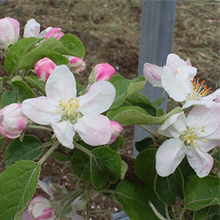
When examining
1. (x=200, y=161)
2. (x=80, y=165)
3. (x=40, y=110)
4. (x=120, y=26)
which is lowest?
(x=120, y=26)

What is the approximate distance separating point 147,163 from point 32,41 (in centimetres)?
36

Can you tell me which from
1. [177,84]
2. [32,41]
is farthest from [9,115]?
[177,84]

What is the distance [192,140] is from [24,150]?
34 centimetres

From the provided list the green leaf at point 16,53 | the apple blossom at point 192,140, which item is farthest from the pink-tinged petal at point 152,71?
the green leaf at point 16,53

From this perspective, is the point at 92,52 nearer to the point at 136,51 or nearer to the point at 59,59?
the point at 136,51

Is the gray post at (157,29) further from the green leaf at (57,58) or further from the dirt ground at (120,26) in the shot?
the dirt ground at (120,26)

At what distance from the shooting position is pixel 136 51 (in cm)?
278

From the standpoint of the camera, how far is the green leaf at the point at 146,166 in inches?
27.3

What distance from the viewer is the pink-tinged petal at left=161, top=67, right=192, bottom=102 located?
1.98 feet

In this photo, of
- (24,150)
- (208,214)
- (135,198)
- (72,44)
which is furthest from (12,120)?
(208,214)

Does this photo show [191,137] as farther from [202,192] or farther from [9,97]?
[9,97]

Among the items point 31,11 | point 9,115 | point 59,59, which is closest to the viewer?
point 9,115

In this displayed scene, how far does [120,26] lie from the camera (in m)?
3.04

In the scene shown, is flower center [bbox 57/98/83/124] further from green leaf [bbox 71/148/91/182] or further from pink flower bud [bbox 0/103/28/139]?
green leaf [bbox 71/148/91/182]
